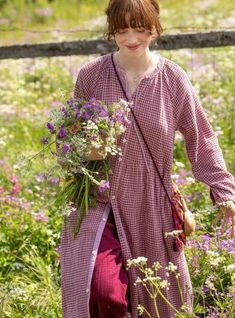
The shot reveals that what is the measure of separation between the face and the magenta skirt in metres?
0.75

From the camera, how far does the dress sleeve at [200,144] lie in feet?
12.1

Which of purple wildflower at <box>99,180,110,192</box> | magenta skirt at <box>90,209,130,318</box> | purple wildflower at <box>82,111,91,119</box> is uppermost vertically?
purple wildflower at <box>82,111,91,119</box>

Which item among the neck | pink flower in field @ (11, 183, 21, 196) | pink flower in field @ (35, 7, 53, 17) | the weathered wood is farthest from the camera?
pink flower in field @ (35, 7, 53, 17)

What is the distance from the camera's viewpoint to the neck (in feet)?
12.0

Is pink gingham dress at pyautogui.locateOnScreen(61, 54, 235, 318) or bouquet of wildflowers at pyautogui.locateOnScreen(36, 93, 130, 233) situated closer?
bouquet of wildflowers at pyautogui.locateOnScreen(36, 93, 130, 233)

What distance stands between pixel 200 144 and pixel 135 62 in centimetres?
48

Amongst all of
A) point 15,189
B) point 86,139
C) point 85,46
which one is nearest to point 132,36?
point 86,139

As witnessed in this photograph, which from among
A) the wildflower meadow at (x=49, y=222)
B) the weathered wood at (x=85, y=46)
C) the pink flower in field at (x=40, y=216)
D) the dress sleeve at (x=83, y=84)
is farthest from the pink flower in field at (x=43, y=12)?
the dress sleeve at (x=83, y=84)

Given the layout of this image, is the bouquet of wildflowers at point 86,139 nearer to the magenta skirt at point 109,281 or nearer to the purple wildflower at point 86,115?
the purple wildflower at point 86,115

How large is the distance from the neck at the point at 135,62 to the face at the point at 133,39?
0.07m

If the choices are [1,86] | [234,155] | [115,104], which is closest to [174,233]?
[115,104]

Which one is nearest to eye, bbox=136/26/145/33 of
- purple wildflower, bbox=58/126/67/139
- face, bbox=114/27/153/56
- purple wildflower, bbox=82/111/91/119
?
face, bbox=114/27/153/56

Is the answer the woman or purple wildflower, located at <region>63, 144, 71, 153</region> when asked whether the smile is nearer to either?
the woman

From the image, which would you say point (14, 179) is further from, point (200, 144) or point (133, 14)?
point (133, 14)
